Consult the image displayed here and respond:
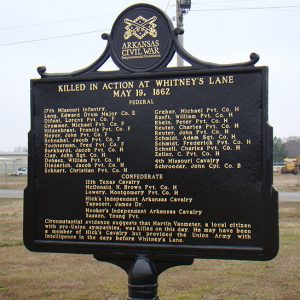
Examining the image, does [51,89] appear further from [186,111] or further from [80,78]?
[186,111]

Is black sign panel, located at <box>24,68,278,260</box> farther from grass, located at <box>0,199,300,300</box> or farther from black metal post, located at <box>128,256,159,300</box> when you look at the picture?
grass, located at <box>0,199,300,300</box>

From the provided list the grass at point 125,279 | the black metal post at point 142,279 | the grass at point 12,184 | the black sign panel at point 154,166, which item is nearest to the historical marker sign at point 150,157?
the black sign panel at point 154,166

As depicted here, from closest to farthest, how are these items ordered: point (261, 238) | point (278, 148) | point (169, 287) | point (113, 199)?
point (261, 238) → point (113, 199) → point (169, 287) → point (278, 148)

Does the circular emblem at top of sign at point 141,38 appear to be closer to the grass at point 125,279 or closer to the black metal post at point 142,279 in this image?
the black metal post at point 142,279

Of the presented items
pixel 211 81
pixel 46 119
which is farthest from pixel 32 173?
pixel 211 81

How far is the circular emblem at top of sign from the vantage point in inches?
185

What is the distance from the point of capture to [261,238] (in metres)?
4.32

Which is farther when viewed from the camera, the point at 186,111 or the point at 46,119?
the point at 46,119

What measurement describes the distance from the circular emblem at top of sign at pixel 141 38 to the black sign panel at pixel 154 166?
0.14m

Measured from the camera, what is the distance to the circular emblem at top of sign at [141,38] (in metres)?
4.71

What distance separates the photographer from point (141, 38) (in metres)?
4.75

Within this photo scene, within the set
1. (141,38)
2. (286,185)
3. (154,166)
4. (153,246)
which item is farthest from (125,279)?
(286,185)

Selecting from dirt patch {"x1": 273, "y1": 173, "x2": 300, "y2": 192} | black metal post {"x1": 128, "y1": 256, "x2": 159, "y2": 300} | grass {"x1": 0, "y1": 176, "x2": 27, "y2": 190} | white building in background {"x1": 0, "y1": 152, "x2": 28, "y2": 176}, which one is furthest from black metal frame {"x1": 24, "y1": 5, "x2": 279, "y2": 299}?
white building in background {"x1": 0, "y1": 152, "x2": 28, "y2": 176}

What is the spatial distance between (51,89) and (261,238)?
7.35 feet
